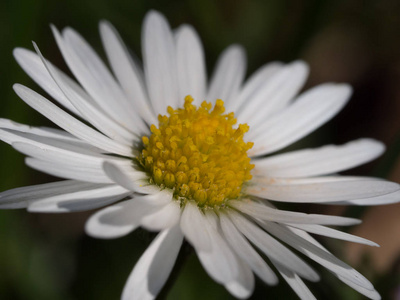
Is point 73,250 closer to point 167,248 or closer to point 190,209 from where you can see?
point 190,209

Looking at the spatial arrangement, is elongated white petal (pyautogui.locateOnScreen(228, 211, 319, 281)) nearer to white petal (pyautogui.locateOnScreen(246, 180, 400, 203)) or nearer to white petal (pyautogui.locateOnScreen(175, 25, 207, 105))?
white petal (pyautogui.locateOnScreen(246, 180, 400, 203))

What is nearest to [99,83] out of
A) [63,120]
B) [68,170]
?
[63,120]

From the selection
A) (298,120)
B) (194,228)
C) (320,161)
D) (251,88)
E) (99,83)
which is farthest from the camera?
(251,88)

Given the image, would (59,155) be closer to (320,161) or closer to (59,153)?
(59,153)

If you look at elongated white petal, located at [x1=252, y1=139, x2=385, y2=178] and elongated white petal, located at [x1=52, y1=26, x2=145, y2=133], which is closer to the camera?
elongated white petal, located at [x1=52, y1=26, x2=145, y2=133]

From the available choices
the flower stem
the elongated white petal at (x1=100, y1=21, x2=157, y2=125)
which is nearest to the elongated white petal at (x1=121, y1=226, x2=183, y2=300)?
the flower stem

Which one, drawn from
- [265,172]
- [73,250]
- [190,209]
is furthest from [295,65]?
[73,250]

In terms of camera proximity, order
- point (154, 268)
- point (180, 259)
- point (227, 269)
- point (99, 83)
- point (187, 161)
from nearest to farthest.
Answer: point (227, 269), point (154, 268), point (180, 259), point (187, 161), point (99, 83)
